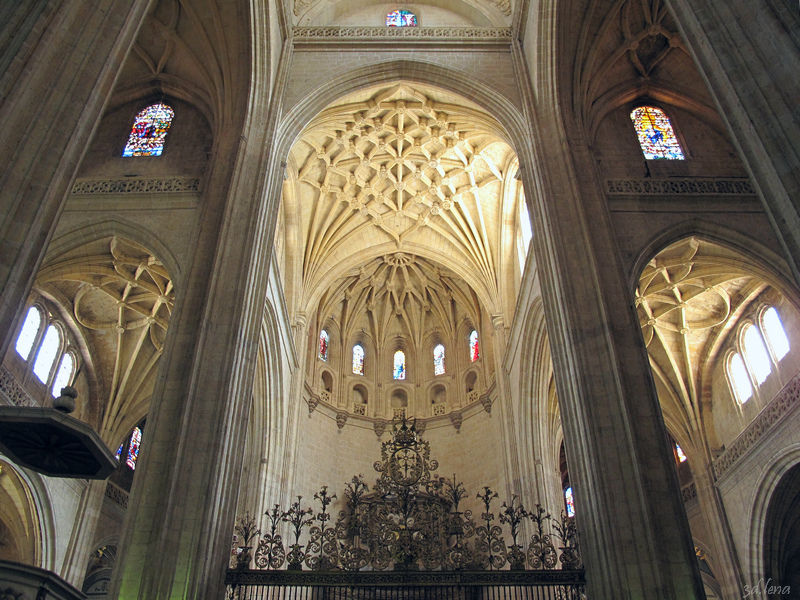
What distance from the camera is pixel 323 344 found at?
23.1 m

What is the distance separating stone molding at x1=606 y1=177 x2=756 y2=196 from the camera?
1273cm

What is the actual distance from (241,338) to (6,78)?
16.8 ft

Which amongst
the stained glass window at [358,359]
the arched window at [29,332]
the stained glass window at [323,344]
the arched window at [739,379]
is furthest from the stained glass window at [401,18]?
the arched window at [739,379]

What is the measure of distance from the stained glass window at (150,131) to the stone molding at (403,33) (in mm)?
3520

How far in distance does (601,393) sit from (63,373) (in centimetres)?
1261

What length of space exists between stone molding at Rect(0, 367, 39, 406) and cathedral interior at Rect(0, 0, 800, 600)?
87 mm

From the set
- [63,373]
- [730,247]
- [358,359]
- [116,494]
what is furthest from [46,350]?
A: [730,247]

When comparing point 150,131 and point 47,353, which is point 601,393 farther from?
point 47,353

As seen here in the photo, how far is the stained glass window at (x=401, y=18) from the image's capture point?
1794 centimetres

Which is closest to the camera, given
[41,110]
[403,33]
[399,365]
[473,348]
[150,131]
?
[41,110]

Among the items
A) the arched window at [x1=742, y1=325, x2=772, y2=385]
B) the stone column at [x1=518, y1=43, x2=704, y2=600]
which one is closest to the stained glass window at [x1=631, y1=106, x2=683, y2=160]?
the stone column at [x1=518, y1=43, x2=704, y2=600]

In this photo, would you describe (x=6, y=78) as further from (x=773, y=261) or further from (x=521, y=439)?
(x=521, y=439)

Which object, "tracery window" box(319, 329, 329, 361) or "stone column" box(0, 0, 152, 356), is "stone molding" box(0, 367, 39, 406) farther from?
"tracery window" box(319, 329, 329, 361)

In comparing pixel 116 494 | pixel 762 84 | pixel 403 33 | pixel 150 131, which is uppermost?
pixel 403 33
